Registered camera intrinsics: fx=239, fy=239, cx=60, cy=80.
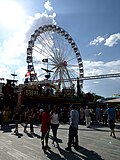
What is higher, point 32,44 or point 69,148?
point 32,44

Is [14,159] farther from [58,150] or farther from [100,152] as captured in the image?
[100,152]

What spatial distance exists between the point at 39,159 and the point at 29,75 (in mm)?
30982

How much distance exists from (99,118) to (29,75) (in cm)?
1763

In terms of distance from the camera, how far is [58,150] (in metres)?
8.35

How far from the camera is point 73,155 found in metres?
7.55

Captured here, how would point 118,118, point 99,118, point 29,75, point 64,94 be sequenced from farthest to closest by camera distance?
point 29,75 → point 64,94 → point 118,118 → point 99,118

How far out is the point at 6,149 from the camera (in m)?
8.64

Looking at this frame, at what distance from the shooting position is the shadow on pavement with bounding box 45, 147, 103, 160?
7176 mm

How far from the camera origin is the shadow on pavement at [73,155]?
7.18 m

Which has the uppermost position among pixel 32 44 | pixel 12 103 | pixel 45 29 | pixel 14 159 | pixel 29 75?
pixel 45 29

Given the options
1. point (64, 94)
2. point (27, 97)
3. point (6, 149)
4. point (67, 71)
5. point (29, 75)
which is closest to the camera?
point (6, 149)

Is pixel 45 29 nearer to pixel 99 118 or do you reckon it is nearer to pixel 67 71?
pixel 67 71

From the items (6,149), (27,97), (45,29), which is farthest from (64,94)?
(6,149)

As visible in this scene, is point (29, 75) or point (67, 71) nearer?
point (29, 75)
